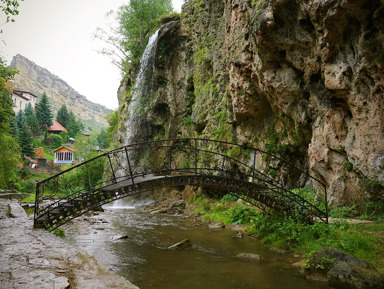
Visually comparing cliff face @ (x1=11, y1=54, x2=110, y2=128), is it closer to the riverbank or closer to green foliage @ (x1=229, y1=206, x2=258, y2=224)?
green foliage @ (x1=229, y1=206, x2=258, y2=224)

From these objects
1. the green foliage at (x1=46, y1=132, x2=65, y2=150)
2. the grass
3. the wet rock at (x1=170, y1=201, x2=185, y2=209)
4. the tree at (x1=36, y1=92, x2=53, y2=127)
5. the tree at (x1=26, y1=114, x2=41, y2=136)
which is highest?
the tree at (x1=36, y1=92, x2=53, y2=127)

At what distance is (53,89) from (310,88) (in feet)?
489

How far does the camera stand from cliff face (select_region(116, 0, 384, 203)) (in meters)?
10.1

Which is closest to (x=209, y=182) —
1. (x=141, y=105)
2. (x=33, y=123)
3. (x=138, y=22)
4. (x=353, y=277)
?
(x=353, y=277)

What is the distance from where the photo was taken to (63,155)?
61.6 meters

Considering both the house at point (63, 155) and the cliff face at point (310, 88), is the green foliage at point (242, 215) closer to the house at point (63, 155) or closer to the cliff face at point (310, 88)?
the cliff face at point (310, 88)

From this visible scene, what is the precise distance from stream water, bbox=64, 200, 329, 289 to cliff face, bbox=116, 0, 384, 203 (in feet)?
16.7

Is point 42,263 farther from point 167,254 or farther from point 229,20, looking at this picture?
point 229,20

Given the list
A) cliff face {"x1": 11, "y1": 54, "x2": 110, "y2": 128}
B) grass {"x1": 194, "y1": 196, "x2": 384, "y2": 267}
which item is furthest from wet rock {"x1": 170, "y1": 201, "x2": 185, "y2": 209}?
cliff face {"x1": 11, "y1": 54, "x2": 110, "y2": 128}

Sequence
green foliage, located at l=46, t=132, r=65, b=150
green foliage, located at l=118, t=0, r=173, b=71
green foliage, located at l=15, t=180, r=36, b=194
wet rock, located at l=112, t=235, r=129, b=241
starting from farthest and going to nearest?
1. green foliage, located at l=46, t=132, r=65, b=150
2. green foliage, located at l=15, t=180, r=36, b=194
3. green foliage, located at l=118, t=0, r=173, b=71
4. wet rock, located at l=112, t=235, r=129, b=241

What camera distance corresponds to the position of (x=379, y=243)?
7.43 metres

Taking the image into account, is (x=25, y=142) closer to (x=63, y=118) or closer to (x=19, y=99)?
(x=19, y=99)

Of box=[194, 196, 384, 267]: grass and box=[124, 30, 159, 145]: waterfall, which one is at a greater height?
box=[124, 30, 159, 145]: waterfall

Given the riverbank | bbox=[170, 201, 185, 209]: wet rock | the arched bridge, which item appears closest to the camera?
the riverbank
